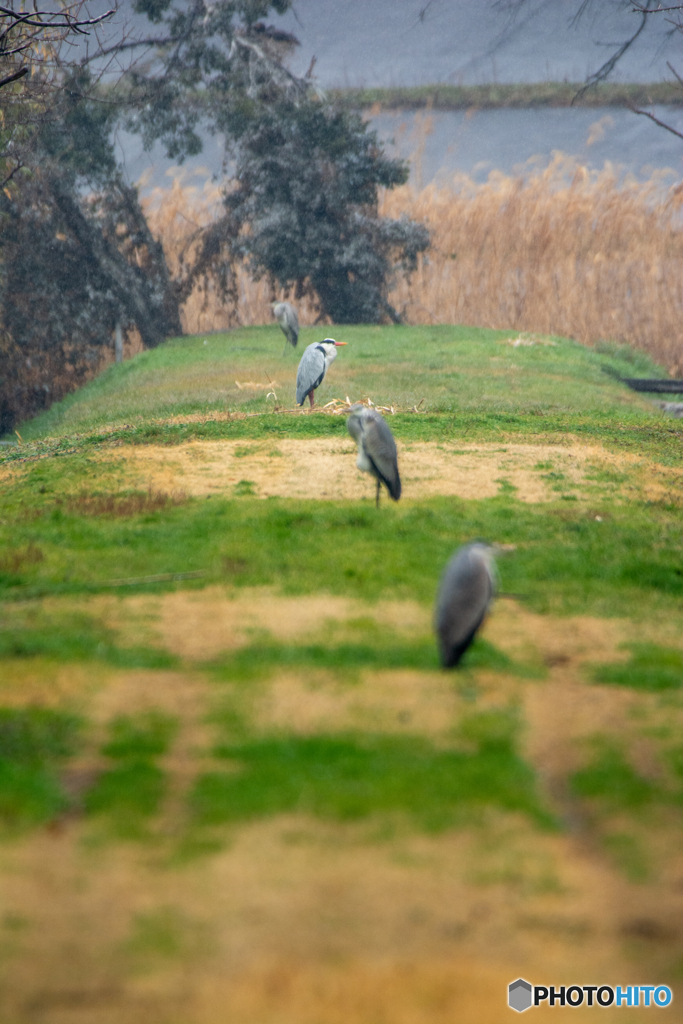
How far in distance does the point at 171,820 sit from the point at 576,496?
16.1ft

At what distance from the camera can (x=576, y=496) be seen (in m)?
7.38

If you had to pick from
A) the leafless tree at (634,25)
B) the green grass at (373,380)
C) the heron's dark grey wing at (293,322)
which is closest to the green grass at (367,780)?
the green grass at (373,380)

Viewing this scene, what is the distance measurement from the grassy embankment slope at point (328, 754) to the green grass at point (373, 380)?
3782 mm

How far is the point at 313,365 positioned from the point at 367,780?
7.63 m

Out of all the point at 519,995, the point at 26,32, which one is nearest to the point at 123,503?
the point at 519,995

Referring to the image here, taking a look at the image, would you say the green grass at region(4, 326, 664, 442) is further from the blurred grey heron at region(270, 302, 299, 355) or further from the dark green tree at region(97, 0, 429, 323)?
the dark green tree at region(97, 0, 429, 323)

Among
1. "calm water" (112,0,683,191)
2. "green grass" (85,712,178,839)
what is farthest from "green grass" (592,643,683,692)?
"calm water" (112,0,683,191)

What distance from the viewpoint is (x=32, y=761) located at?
3.39m

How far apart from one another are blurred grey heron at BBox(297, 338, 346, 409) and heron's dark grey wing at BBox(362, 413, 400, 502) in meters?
4.18

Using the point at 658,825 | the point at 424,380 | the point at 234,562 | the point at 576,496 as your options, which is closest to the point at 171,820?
the point at 658,825

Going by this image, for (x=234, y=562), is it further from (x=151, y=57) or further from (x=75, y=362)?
(x=151, y=57)

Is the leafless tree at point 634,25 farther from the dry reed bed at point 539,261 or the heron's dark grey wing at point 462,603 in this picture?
the heron's dark grey wing at point 462,603

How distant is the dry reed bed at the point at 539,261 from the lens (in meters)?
21.2

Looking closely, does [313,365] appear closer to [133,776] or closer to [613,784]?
[133,776]
